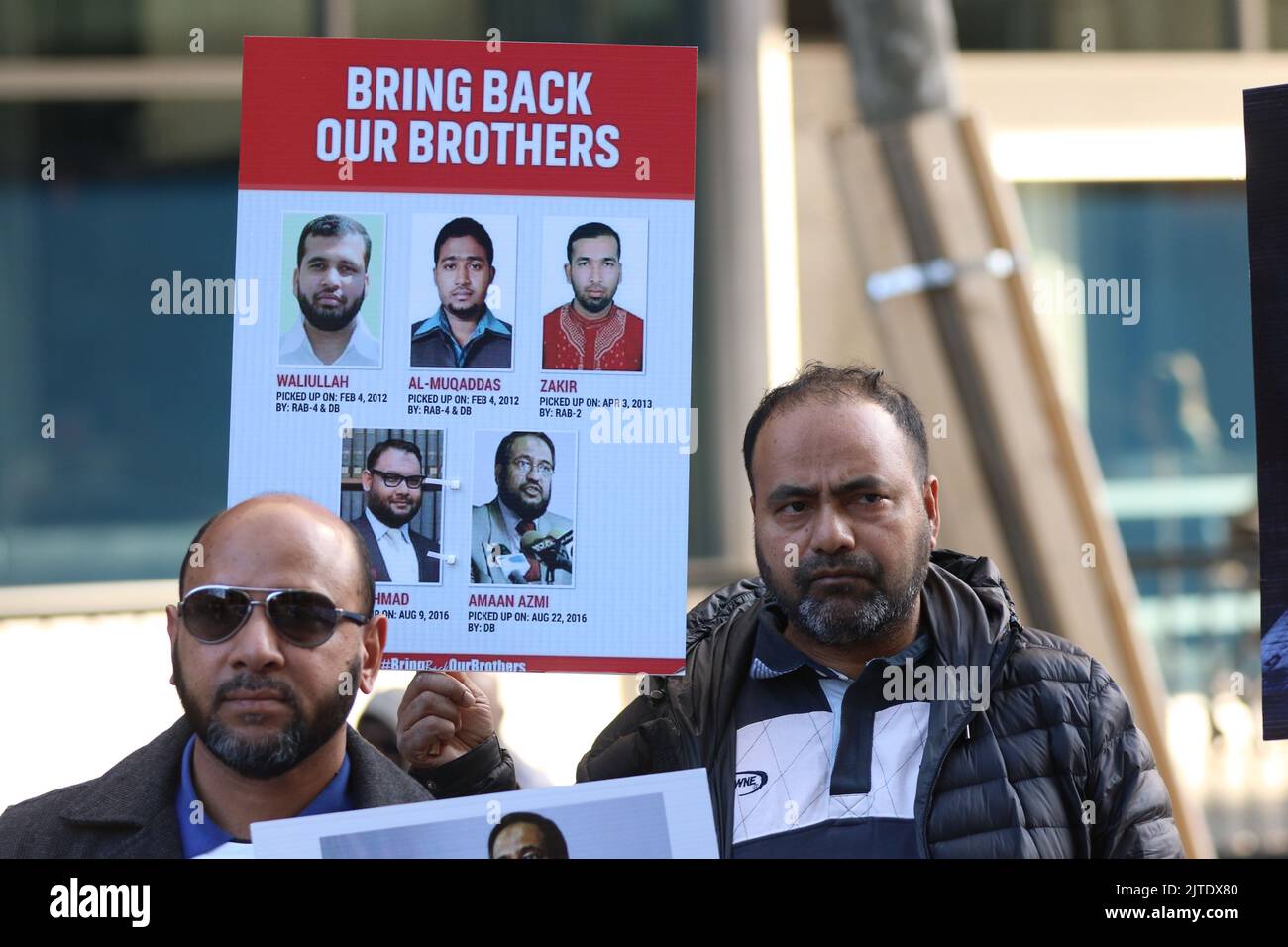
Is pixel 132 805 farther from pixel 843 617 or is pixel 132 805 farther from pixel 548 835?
pixel 843 617

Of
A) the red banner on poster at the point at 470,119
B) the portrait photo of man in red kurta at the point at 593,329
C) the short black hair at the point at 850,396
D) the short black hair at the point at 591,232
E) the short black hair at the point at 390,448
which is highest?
the red banner on poster at the point at 470,119

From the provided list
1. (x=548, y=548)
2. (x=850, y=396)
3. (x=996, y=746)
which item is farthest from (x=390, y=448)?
(x=996, y=746)

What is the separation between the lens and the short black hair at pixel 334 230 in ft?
8.07

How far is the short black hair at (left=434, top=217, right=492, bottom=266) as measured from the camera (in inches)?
96.9

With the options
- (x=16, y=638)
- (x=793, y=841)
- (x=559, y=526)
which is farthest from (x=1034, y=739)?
(x=16, y=638)

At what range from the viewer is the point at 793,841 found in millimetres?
2318

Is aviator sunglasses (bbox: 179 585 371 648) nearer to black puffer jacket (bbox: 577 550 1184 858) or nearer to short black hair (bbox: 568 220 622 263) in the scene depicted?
black puffer jacket (bbox: 577 550 1184 858)

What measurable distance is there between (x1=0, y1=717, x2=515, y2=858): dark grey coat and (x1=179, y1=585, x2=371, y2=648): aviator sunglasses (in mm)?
203

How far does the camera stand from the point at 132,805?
2.29 m

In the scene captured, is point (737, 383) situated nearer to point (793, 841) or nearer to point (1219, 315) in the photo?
point (1219, 315)

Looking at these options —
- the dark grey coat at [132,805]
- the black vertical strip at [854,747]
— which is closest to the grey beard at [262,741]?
the dark grey coat at [132,805]

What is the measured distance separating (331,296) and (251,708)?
64cm

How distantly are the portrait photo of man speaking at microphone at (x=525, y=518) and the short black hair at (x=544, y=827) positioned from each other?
14.7 inches

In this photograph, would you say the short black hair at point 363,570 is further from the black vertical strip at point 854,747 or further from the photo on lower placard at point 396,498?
the black vertical strip at point 854,747
